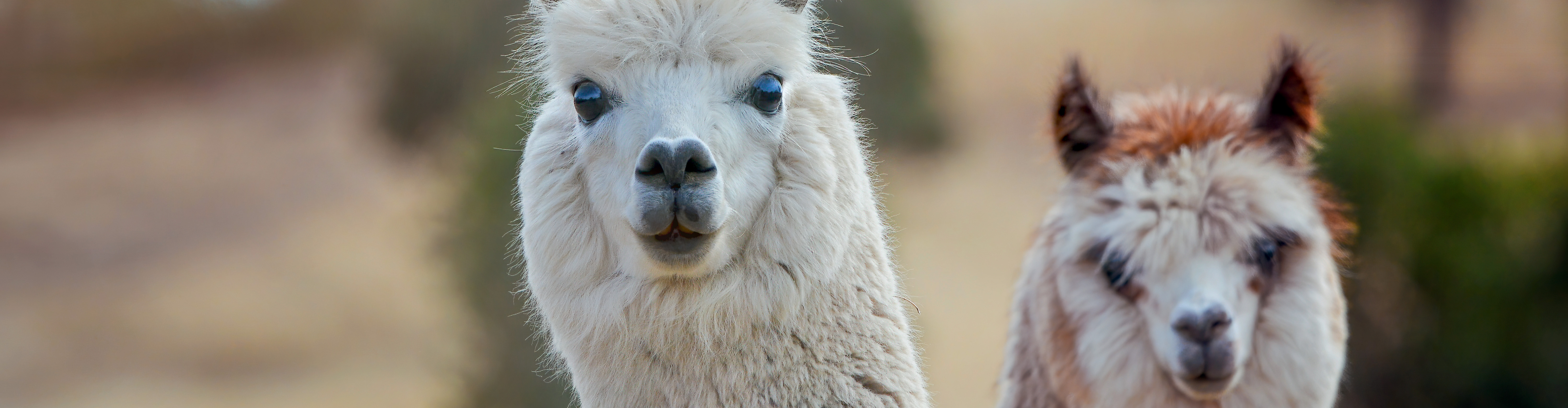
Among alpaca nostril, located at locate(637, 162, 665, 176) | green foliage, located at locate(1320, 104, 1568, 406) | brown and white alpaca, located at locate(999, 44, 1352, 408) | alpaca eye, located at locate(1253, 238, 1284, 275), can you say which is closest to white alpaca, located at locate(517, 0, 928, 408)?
alpaca nostril, located at locate(637, 162, 665, 176)

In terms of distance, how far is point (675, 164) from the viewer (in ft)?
5.08

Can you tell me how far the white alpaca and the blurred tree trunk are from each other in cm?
918

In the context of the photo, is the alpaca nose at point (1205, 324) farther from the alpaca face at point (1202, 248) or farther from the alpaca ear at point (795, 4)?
the alpaca ear at point (795, 4)

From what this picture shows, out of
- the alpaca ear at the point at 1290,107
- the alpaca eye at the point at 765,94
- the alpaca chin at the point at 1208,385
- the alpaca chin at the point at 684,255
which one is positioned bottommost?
the alpaca chin at the point at 1208,385

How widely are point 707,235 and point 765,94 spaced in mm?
330

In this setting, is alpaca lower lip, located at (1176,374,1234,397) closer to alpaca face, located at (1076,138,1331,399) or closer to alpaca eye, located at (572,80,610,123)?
alpaca face, located at (1076,138,1331,399)

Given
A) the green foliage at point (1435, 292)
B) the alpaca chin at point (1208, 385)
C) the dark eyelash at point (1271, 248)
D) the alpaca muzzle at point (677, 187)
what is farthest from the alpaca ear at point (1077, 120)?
the green foliage at point (1435, 292)

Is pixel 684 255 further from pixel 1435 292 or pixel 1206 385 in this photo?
pixel 1435 292

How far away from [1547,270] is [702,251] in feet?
22.8

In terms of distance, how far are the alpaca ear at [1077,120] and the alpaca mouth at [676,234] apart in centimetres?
68

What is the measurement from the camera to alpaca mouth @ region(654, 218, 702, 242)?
163cm

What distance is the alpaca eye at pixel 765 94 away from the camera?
1.83 meters

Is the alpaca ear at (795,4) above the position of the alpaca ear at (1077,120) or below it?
above

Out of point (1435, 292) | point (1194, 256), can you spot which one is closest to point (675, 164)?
point (1194, 256)
